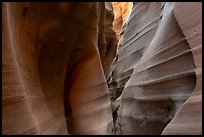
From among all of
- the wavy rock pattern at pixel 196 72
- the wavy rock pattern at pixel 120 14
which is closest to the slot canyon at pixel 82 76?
the wavy rock pattern at pixel 196 72

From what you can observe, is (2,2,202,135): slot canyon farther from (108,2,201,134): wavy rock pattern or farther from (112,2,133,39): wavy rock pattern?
(112,2,133,39): wavy rock pattern

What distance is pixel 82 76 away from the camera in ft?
6.68

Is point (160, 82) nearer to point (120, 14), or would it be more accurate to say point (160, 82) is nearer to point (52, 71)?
point (52, 71)

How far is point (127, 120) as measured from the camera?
7.88ft

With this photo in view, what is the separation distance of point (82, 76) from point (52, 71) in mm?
359

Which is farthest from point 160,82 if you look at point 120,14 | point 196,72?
point 120,14

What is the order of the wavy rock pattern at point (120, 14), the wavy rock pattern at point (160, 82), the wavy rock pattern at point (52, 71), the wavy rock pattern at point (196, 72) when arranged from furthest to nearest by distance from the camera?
the wavy rock pattern at point (120, 14) → the wavy rock pattern at point (160, 82) → the wavy rock pattern at point (196, 72) → the wavy rock pattern at point (52, 71)

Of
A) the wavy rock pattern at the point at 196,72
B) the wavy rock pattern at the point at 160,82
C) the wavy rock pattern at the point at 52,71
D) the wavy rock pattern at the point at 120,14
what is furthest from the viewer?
the wavy rock pattern at the point at 120,14

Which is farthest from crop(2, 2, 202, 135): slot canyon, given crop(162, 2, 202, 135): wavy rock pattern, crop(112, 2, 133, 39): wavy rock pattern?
crop(112, 2, 133, 39): wavy rock pattern

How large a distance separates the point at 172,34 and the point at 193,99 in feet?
2.60

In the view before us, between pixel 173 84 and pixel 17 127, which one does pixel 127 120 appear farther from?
pixel 17 127

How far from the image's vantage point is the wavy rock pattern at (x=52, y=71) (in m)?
1.07

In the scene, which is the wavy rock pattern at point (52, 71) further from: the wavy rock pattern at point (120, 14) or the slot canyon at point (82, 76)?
the wavy rock pattern at point (120, 14)

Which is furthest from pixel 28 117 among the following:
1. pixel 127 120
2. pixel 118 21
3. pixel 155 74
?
pixel 118 21
